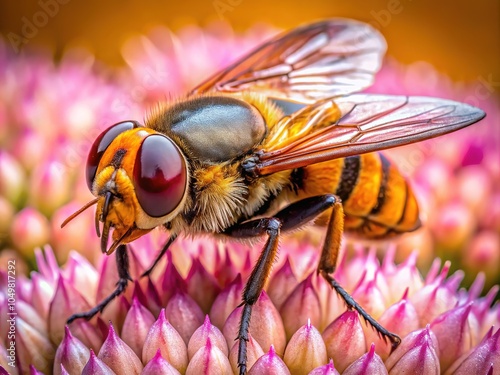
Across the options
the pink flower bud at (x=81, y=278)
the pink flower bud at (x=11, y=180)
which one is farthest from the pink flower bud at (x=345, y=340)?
the pink flower bud at (x=11, y=180)

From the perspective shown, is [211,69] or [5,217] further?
[211,69]

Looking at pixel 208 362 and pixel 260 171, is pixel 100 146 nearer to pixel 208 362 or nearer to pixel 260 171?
pixel 260 171

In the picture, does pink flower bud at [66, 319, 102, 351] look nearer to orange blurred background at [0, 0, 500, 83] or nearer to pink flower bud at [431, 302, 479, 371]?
pink flower bud at [431, 302, 479, 371]

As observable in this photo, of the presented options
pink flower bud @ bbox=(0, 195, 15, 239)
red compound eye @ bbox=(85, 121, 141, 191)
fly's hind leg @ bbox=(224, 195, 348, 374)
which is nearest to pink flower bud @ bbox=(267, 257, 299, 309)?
fly's hind leg @ bbox=(224, 195, 348, 374)

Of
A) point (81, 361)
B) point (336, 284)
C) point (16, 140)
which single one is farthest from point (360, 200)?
point (16, 140)

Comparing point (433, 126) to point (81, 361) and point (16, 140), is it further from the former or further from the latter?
point (16, 140)

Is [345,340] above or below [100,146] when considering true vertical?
below

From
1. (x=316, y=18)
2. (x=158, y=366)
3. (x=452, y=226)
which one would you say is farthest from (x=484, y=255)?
(x=316, y=18)
